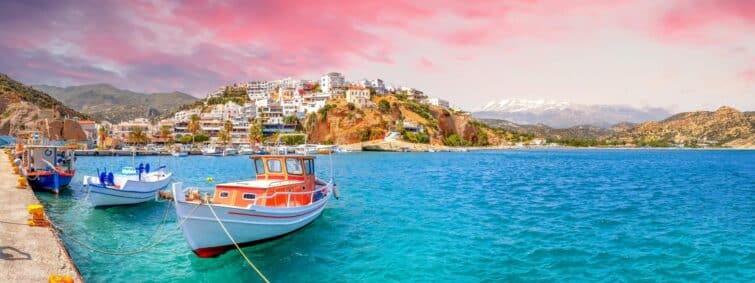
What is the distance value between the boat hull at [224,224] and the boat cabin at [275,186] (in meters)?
0.71

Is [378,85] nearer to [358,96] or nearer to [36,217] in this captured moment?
[358,96]

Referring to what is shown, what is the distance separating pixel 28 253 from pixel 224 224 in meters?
4.90

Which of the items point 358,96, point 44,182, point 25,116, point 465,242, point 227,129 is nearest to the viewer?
point 465,242

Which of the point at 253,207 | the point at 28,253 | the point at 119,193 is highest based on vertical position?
the point at 253,207

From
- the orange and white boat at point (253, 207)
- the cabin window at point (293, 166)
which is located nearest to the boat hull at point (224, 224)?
the orange and white boat at point (253, 207)

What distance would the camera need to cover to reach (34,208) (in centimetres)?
1333

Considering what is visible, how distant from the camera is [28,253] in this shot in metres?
10.8

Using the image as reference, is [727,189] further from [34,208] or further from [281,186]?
[34,208]

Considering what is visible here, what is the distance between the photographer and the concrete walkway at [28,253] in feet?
30.9

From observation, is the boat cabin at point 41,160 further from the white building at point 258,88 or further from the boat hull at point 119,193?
the white building at point 258,88

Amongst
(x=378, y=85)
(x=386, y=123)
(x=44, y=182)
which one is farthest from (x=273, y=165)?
(x=378, y=85)

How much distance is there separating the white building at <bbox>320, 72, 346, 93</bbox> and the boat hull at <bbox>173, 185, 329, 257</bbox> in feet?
518

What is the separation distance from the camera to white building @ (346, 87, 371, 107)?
139 m

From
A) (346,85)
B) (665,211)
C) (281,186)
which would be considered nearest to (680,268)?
(665,211)
